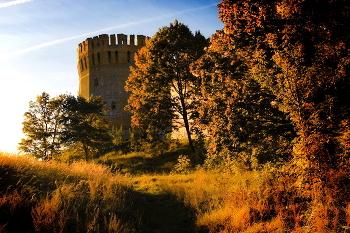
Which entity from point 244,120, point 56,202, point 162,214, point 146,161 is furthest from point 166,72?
point 56,202

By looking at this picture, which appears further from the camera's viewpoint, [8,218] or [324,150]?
[324,150]

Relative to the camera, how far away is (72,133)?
23.0 m

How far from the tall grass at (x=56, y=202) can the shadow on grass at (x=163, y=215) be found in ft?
1.26

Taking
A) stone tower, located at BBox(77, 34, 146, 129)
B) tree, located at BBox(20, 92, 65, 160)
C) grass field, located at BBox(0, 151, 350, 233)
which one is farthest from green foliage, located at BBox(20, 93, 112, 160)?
grass field, located at BBox(0, 151, 350, 233)

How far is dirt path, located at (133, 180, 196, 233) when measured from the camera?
673 cm

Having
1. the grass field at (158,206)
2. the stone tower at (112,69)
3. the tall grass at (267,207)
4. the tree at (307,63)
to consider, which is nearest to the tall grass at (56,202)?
the grass field at (158,206)

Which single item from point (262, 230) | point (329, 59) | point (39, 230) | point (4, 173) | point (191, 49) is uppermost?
point (191, 49)

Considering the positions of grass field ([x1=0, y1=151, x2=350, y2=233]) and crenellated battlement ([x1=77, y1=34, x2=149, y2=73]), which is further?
crenellated battlement ([x1=77, y1=34, x2=149, y2=73])

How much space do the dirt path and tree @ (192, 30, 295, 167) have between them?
1.95 m

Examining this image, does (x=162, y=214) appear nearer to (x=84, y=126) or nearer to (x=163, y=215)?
(x=163, y=215)

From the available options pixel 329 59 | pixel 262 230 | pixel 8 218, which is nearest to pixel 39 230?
pixel 8 218

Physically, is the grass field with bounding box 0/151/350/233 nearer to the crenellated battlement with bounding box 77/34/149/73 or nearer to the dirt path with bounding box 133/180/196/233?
the dirt path with bounding box 133/180/196/233

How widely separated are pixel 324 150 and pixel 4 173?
7.46m

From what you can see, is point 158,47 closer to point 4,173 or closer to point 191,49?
point 191,49
